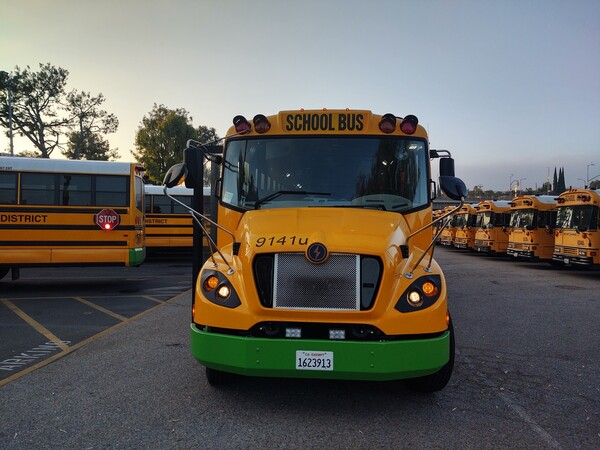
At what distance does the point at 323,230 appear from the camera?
3732mm

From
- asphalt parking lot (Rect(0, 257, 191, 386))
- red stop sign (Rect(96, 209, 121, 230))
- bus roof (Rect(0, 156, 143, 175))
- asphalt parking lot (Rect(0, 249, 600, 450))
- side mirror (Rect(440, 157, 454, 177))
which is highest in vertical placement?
bus roof (Rect(0, 156, 143, 175))

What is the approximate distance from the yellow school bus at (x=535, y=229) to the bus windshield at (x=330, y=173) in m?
15.3

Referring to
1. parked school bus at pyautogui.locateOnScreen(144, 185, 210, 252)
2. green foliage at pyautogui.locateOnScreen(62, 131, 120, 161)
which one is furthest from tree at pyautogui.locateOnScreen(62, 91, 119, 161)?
parked school bus at pyautogui.locateOnScreen(144, 185, 210, 252)

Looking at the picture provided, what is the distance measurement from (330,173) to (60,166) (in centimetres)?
790

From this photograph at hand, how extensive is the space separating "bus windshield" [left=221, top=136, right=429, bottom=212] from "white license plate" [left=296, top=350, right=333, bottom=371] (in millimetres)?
1568

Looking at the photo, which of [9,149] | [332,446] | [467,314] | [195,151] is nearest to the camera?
[332,446]

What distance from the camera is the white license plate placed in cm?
334

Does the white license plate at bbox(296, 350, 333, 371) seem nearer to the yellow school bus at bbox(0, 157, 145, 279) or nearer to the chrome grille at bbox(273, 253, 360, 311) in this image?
the chrome grille at bbox(273, 253, 360, 311)

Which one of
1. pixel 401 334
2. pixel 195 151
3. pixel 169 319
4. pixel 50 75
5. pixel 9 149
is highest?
pixel 50 75

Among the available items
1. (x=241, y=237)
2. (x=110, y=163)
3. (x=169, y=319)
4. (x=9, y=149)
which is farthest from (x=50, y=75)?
(x=241, y=237)

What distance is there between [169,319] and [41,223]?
4.61 meters

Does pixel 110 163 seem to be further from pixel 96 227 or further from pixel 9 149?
pixel 9 149

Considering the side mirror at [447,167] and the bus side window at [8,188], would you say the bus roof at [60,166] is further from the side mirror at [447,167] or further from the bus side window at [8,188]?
the side mirror at [447,167]

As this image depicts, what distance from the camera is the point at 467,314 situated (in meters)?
8.02
